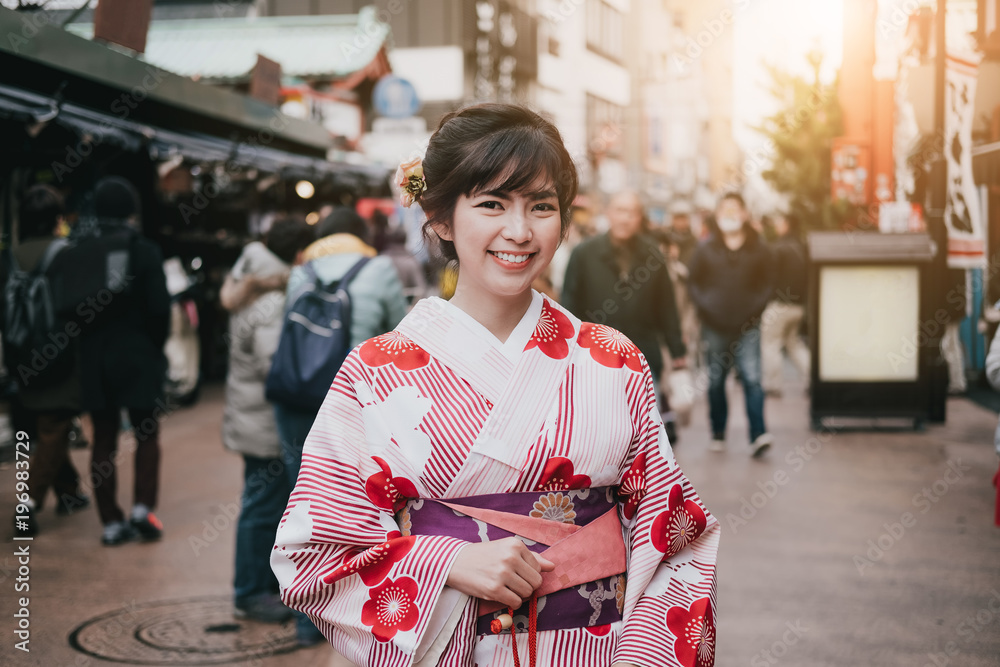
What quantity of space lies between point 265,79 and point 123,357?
5.36 meters

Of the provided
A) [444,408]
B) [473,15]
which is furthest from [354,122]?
[444,408]

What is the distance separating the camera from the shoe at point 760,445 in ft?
26.4

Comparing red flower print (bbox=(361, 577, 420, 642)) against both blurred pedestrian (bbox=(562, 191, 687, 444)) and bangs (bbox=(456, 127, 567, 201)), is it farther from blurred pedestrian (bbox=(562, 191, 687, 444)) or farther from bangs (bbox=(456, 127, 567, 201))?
blurred pedestrian (bbox=(562, 191, 687, 444))

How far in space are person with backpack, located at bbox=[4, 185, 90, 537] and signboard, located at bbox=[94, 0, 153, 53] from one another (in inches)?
47.9

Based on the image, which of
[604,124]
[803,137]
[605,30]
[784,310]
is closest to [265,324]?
[784,310]

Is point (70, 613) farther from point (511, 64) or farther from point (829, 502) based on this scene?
point (511, 64)

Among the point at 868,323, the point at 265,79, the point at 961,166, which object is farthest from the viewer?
the point at 265,79

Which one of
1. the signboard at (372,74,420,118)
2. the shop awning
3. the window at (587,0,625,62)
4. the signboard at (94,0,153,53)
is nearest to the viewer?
the signboard at (94,0,153,53)

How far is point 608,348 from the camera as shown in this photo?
6.60ft

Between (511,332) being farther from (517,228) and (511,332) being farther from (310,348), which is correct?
(310,348)

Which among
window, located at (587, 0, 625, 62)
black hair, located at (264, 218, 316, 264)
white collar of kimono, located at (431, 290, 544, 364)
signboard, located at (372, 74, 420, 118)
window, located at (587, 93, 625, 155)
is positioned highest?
window, located at (587, 0, 625, 62)

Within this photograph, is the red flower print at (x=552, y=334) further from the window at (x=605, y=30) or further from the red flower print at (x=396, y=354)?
the window at (x=605, y=30)

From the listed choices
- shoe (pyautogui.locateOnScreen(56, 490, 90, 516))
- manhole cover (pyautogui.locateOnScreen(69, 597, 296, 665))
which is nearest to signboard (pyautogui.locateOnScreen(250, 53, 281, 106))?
shoe (pyautogui.locateOnScreen(56, 490, 90, 516))

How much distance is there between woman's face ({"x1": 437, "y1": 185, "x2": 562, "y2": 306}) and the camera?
6.28 ft
